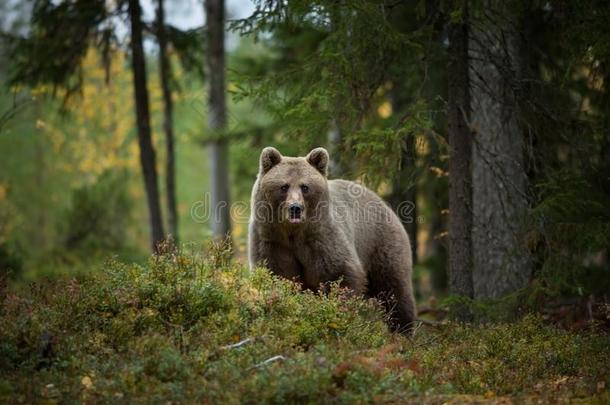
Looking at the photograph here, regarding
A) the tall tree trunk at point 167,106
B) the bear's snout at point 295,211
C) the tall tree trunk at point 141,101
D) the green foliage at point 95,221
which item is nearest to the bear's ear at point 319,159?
the bear's snout at point 295,211

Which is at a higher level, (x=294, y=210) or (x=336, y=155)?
(x=336, y=155)

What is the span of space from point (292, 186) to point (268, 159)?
1.88ft

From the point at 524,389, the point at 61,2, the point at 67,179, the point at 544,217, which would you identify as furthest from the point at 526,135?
the point at 67,179

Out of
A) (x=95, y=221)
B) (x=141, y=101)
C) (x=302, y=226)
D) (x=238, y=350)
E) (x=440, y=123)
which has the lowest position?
(x=238, y=350)

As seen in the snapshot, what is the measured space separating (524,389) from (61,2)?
11.9 metres

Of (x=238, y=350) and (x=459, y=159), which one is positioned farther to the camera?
(x=459, y=159)

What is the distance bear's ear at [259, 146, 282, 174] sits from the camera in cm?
905

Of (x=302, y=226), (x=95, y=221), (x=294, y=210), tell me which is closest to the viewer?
(x=294, y=210)

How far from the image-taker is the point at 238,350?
6.25 m

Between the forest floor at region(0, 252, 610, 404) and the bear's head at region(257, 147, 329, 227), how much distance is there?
3.38ft

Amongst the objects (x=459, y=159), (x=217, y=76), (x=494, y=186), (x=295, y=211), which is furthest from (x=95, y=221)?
(x=459, y=159)

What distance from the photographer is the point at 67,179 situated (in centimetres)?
3228

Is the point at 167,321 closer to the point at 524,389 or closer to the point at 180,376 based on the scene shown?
the point at 180,376

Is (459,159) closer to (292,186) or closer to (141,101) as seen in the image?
(292,186)
